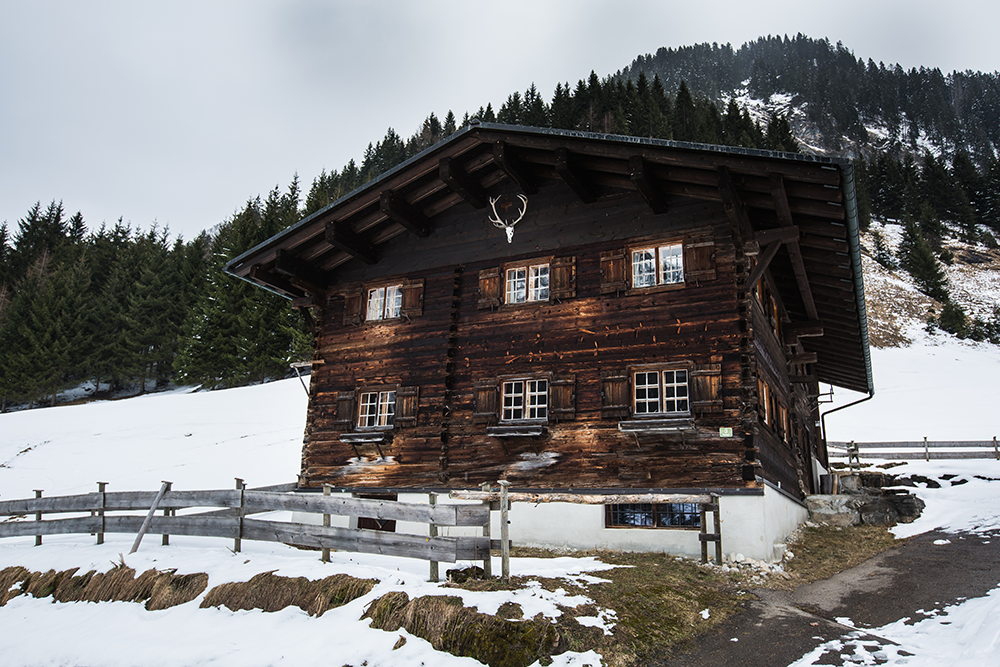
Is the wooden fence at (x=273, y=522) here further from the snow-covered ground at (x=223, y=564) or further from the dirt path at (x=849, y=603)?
the dirt path at (x=849, y=603)

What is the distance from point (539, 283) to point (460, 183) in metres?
3.30

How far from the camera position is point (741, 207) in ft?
43.6

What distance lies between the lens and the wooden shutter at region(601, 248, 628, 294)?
46.8ft

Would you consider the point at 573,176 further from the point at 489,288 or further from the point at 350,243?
the point at 350,243

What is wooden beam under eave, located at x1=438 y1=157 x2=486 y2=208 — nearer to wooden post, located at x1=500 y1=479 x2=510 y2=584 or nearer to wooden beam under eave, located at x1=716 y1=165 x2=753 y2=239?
wooden beam under eave, located at x1=716 y1=165 x2=753 y2=239

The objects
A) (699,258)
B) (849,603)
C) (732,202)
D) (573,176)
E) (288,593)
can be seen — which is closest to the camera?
(288,593)

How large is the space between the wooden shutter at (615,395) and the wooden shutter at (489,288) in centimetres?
354

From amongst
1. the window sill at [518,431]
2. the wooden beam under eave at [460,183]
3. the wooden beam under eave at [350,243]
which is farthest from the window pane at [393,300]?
the window sill at [518,431]

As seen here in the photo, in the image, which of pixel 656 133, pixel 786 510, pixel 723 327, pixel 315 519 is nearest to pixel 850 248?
pixel 723 327

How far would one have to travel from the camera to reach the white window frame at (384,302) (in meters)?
17.4

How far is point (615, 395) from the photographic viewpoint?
44.5 ft

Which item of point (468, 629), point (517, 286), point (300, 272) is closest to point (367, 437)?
point (300, 272)

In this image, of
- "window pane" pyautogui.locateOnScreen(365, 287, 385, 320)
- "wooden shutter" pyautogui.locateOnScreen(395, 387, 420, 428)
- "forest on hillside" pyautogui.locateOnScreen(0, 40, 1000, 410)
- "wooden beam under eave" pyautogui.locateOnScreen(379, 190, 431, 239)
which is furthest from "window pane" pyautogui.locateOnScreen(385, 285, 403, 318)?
"forest on hillside" pyautogui.locateOnScreen(0, 40, 1000, 410)

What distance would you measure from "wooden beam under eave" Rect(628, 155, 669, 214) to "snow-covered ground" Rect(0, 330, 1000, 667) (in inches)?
307
